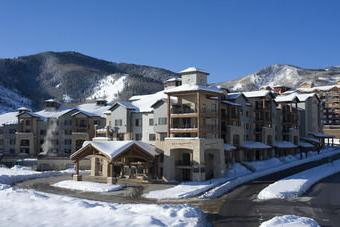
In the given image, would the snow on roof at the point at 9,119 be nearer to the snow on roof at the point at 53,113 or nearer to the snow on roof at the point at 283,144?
the snow on roof at the point at 53,113

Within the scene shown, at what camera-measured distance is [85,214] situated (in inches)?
1243

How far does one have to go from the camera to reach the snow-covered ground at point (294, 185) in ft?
143

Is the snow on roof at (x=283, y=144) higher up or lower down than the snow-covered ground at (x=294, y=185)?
higher up

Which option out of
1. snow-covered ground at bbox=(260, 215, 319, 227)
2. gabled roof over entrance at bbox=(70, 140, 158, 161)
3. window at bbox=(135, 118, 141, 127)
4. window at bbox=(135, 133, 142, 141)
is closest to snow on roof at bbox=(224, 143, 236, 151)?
gabled roof over entrance at bbox=(70, 140, 158, 161)


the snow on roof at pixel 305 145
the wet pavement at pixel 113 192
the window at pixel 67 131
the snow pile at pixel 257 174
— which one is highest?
the window at pixel 67 131

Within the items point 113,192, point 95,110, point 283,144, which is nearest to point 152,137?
point 113,192

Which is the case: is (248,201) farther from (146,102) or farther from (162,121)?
(146,102)

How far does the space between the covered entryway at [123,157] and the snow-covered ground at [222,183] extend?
692 cm

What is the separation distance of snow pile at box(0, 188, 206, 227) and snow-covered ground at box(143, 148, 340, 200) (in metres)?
11.6

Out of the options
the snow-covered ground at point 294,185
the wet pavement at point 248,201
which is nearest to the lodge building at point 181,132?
the wet pavement at point 248,201

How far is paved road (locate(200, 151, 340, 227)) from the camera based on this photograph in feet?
108

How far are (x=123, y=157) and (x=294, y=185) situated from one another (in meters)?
22.4

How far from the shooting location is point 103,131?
238ft

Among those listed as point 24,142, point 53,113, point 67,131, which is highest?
point 53,113
